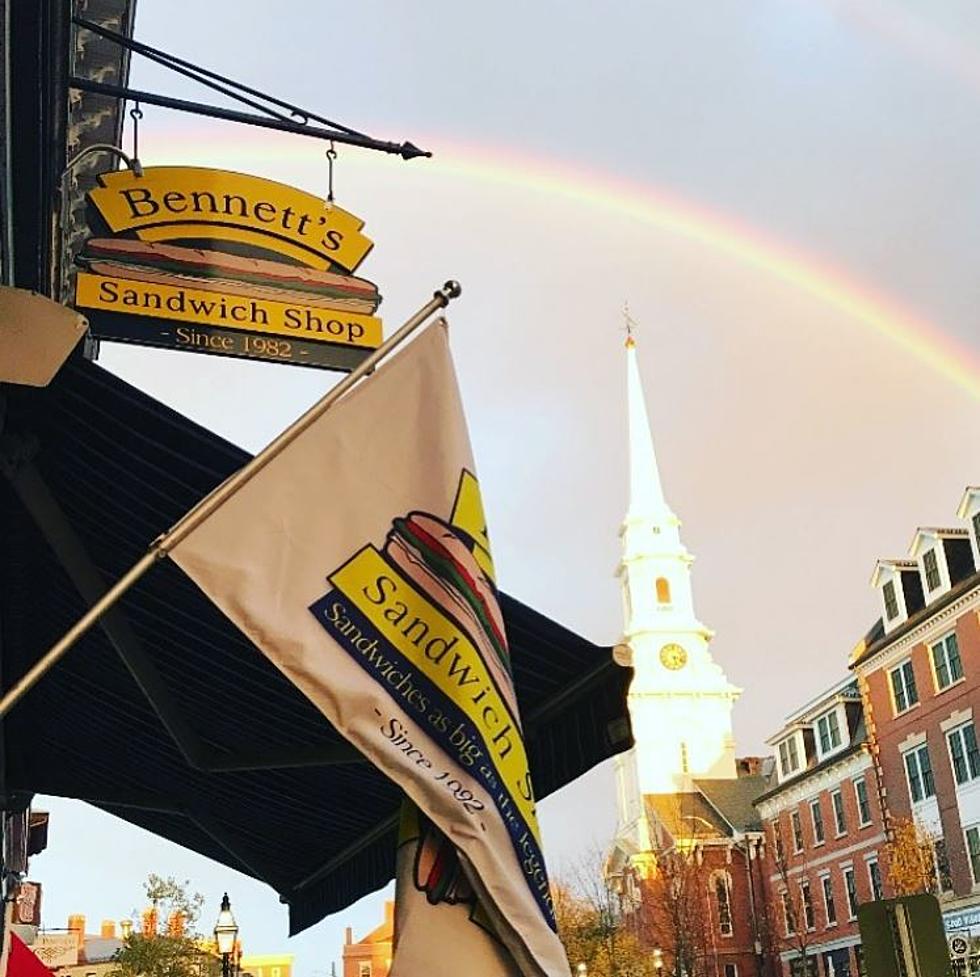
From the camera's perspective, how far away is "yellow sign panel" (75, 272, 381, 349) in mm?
5363

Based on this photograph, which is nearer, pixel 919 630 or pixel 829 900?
pixel 919 630

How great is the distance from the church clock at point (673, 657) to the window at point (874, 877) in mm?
38144

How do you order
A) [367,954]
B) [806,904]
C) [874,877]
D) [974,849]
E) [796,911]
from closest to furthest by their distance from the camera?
1. [974,849]
2. [874,877]
3. [806,904]
4. [796,911]
5. [367,954]

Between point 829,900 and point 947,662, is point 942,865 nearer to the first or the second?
point 947,662

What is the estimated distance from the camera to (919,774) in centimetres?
3716

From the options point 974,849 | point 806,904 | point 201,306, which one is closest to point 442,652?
point 201,306

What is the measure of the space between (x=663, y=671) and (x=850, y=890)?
36.3m

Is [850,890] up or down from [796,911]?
up

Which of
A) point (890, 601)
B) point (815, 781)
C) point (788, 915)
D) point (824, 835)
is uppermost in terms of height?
point (890, 601)

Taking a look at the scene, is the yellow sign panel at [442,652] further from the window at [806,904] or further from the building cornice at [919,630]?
the window at [806,904]

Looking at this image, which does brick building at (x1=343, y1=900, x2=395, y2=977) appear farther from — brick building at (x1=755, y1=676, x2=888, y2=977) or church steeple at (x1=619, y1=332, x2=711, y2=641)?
brick building at (x1=755, y1=676, x2=888, y2=977)

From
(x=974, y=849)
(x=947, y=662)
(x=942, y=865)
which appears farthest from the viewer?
(x=947, y=662)

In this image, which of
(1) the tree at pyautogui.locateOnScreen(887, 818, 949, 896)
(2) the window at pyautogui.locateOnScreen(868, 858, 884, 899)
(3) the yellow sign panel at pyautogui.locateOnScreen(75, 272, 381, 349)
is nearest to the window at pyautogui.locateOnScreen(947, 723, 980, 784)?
(1) the tree at pyautogui.locateOnScreen(887, 818, 949, 896)

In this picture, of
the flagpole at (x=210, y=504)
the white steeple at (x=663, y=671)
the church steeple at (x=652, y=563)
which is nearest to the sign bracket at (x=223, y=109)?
the flagpole at (x=210, y=504)
